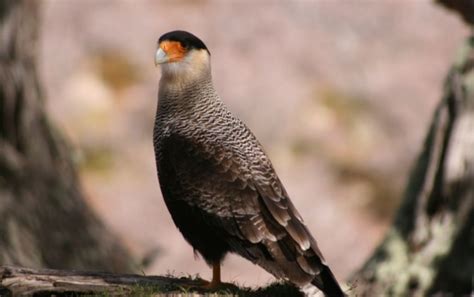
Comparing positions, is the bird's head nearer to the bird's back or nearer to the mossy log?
the bird's back

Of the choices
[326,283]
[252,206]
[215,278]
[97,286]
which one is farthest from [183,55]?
[326,283]

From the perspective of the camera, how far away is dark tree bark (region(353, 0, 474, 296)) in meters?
9.55

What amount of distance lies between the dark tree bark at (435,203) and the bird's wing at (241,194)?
2.52 meters

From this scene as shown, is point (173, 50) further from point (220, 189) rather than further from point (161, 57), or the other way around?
point (220, 189)

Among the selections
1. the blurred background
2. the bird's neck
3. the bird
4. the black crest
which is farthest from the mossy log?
the blurred background

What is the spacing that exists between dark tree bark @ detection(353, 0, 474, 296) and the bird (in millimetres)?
2561

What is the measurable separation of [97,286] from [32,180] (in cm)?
521

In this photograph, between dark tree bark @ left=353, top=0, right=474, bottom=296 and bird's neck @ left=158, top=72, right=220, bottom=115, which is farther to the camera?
dark tree bark @ left=353, top=0, right=474, bottom=296

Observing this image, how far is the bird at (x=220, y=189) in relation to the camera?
23.0 feet

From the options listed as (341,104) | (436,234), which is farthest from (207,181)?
(341,104)

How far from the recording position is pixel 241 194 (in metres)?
7.22

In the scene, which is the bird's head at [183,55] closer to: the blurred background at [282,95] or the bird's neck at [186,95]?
the bird's neck at [186,95]

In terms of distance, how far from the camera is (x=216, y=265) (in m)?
7.50

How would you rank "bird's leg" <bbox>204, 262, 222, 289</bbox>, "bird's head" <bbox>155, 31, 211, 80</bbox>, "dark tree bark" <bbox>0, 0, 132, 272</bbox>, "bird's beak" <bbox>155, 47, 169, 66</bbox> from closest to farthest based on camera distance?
"bird's leg" <bbox>204, 262, 222, 289</bbox> < "bird's beak" <bbox>155, 47, 169, 66</bbox> < "bird's head" <bbox>155, 31, 211, 80</bbox> < "dark tree bark" <bbox>0, 0, 132, 272</bbox>
